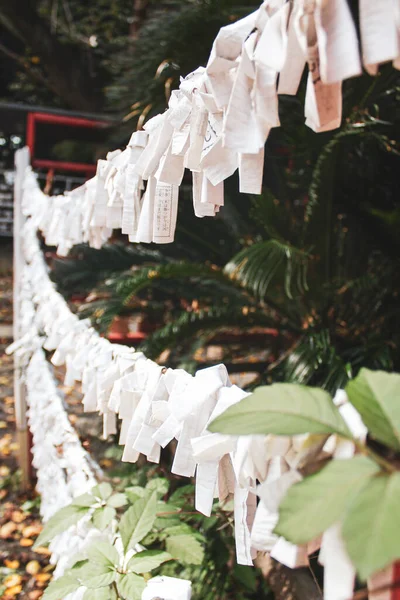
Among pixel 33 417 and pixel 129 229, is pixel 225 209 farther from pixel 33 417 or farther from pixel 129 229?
pixel 129 229

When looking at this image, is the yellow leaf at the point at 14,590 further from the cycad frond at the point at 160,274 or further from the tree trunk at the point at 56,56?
the tree trunk at the point at 56,56

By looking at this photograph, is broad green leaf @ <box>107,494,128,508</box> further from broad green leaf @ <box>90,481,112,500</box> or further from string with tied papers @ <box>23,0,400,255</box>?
string with tied papers @ <box>23,0,400,255</box>

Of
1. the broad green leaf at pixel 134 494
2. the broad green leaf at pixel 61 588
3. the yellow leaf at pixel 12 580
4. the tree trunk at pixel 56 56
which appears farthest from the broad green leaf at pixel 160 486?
the tree trunk at pixel 56 56

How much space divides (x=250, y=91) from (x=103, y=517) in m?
0.96

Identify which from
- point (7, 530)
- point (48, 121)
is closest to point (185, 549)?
point (7, 530)

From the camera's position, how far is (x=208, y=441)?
665 mm

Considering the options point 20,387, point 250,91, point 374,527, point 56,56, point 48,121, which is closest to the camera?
point 374,527

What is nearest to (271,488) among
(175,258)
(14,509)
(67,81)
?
(14,509)

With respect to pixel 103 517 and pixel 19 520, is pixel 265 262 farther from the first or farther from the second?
pixel 19 520

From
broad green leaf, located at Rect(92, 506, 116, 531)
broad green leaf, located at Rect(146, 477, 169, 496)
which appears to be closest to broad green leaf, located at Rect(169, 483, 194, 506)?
broad green leaf, located at Rect(146, 477, 169, 496)

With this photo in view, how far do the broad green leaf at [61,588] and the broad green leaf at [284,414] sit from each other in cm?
76

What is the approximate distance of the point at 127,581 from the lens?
3.16 ft

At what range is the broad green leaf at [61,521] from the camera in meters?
1.22

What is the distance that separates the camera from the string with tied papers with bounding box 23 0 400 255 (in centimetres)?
50
